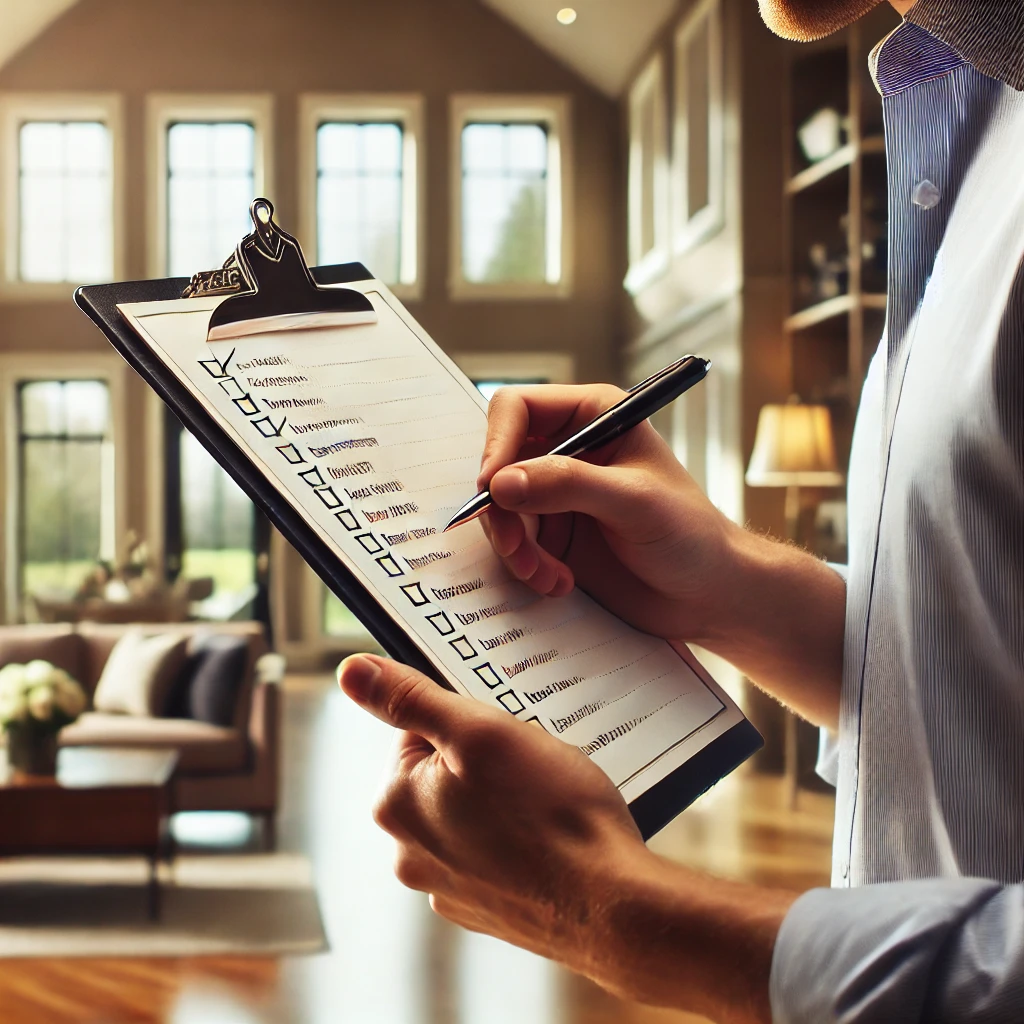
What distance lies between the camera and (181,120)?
1166 centimetres

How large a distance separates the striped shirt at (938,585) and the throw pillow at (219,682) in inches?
185

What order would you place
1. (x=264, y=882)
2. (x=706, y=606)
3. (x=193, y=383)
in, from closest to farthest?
(x=193, y=383) < (x=706, y=606) < (x=264, y=882)

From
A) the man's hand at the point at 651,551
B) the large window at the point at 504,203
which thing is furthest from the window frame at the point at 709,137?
the man's hand at the point at 651,551

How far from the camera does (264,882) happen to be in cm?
456

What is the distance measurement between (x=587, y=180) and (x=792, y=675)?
11108 mm

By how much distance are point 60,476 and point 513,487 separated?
460 inches

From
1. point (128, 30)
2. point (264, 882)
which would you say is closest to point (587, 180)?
point (128, 30)

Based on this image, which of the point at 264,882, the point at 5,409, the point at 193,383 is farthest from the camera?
the point at 5,409

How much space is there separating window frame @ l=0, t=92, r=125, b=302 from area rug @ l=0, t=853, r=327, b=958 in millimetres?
7895

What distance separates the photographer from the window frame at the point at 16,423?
1131 centimetres

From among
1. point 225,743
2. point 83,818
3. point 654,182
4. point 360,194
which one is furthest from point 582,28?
point 83,818

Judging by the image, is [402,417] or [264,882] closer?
[402,417]

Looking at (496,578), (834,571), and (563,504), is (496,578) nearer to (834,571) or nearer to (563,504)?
(563,504)

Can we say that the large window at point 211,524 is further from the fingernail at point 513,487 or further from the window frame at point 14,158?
the fingernail at point 513,487
